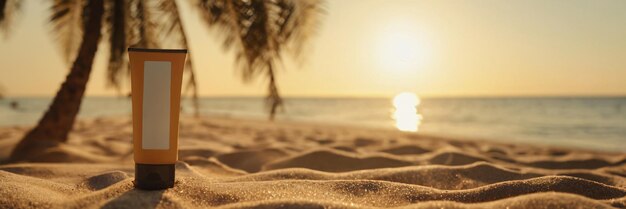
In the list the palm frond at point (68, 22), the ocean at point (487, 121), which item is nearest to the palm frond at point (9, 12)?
the palm frond at point (68, 22)

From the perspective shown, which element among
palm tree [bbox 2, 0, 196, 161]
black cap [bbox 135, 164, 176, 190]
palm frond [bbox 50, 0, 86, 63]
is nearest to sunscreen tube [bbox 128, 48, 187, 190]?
black cap [bbox 135, 164, 176, 190]

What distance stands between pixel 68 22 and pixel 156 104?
4328 mm

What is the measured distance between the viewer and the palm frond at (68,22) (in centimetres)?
519

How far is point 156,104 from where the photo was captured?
1855 mm

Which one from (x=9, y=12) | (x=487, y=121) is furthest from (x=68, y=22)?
(x=487, y=121)

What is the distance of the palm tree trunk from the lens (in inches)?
179

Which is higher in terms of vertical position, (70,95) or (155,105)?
(70,95)

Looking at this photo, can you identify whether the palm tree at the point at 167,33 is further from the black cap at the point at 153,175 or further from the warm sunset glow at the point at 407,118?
the warm sunset glow at the point at 407,118

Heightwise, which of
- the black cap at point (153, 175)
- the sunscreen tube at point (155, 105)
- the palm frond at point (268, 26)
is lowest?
the black cap at point (153, 175)

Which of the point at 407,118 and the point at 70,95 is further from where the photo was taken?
the point at 407,118

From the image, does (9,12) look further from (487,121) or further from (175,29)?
(487,121)

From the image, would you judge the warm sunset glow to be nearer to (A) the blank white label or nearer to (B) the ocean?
(B) the ocean

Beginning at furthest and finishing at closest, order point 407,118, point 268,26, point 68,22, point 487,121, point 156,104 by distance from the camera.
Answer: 1. point 407,118
2. point 487,121
3. point 68,22
4. point 268,26
5. point 156,104

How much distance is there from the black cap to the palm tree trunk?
297 cm
